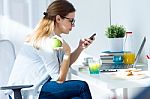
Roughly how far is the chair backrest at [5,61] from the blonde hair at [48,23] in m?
0.13

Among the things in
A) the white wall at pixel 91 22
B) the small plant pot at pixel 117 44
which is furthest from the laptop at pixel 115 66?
the white wall at pixel 91 22

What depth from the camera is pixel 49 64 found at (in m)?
1.80

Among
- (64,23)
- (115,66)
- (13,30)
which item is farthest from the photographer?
(13,30)

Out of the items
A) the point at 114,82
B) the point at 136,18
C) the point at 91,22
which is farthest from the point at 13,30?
the point at 114,82

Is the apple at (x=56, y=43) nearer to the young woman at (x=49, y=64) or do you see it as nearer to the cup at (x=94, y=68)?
the young woman at (x=49, y=64)

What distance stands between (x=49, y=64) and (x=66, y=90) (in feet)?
0.58

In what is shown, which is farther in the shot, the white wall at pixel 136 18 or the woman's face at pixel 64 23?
the white wall at pixel 136 18

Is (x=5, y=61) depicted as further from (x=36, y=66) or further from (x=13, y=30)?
(x=13, y=30)

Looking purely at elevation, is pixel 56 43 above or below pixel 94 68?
above

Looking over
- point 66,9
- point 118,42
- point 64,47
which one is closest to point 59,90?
point 64,47

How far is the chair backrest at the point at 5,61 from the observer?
187cm

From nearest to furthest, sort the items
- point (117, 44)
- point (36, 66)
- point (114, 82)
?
point (114, 82), point (36, 66), point (117, 44)

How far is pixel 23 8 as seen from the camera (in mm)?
2887

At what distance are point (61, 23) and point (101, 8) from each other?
109 centimetres
